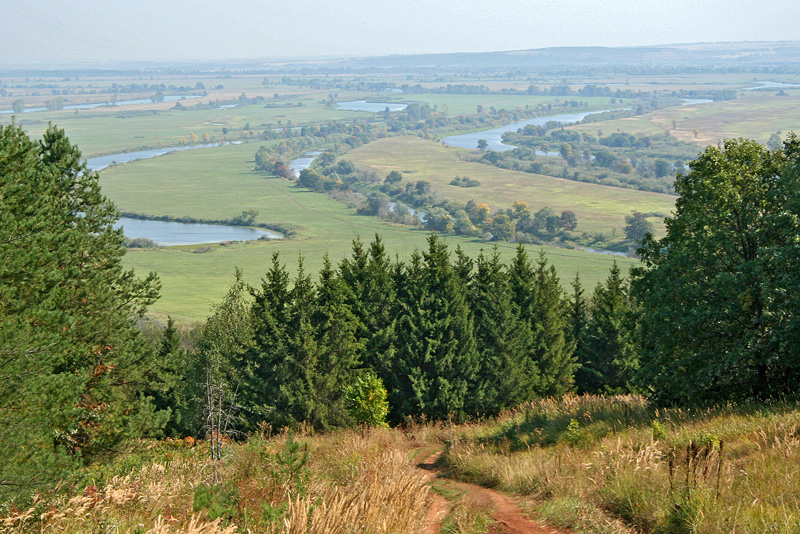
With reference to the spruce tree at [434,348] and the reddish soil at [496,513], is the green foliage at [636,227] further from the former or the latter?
the reddish soil at [496,513]

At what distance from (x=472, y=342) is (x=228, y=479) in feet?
83.6

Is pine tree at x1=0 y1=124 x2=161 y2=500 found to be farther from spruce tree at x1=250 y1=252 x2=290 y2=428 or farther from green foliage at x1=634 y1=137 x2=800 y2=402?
green foliage at x1=634 y1=137 x2=800 y2=402

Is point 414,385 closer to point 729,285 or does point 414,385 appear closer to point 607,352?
point 607,352

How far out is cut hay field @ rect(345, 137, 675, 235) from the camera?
436 ft

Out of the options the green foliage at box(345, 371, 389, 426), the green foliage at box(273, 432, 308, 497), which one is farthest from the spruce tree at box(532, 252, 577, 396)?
the green foliage at box(273, 432, 308, 497)

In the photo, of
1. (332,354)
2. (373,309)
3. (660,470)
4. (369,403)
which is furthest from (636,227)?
(660,470)

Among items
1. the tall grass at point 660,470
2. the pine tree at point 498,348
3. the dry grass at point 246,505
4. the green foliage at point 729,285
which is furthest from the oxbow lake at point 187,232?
the dry grass at point 246,505

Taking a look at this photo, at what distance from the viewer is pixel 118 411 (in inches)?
764

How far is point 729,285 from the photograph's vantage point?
14078mm

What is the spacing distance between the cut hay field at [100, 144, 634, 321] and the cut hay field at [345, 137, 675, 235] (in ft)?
77.7

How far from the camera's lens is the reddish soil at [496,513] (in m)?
7.79

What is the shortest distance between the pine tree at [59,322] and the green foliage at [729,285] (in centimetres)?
1408

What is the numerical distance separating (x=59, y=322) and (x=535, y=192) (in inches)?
5778

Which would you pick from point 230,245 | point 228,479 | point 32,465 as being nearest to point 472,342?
point 32,465
